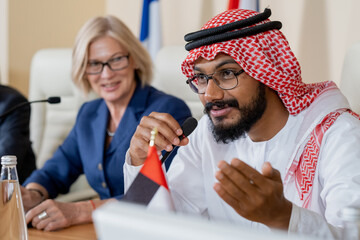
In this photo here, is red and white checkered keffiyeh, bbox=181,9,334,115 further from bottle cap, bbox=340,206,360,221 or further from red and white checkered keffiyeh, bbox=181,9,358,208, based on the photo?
bottle cap, bbox=340,206,360,221

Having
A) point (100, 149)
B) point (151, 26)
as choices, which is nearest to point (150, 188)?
point (100, 149)

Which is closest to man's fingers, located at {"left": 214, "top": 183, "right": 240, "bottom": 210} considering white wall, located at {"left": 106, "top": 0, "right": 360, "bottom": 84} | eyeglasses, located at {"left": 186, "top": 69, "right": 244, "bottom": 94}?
eyeglasses, located at {"left": 186, "top": 69, "right": 244, "bottom": 94}

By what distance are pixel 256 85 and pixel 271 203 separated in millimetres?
705

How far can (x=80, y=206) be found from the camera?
1.91 metres

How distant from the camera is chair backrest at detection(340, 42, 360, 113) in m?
1.94

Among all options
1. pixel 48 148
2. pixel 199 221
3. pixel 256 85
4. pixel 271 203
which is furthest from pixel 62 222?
pixel 48 148

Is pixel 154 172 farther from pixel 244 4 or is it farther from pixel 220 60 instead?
pixel 244 4

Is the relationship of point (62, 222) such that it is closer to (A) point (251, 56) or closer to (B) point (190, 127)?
(B) point (190, 127)

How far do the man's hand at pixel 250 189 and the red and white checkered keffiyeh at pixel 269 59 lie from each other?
24.6 inches

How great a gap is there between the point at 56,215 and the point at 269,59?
0.88 m

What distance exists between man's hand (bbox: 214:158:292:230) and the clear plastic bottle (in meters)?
0.56

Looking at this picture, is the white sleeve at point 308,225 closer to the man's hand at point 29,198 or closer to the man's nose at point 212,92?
the man's nose at point 212,92

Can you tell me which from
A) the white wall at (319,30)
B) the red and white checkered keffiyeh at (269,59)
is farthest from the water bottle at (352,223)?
the white wall at (319,30)

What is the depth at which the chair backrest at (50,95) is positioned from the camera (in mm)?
3504
